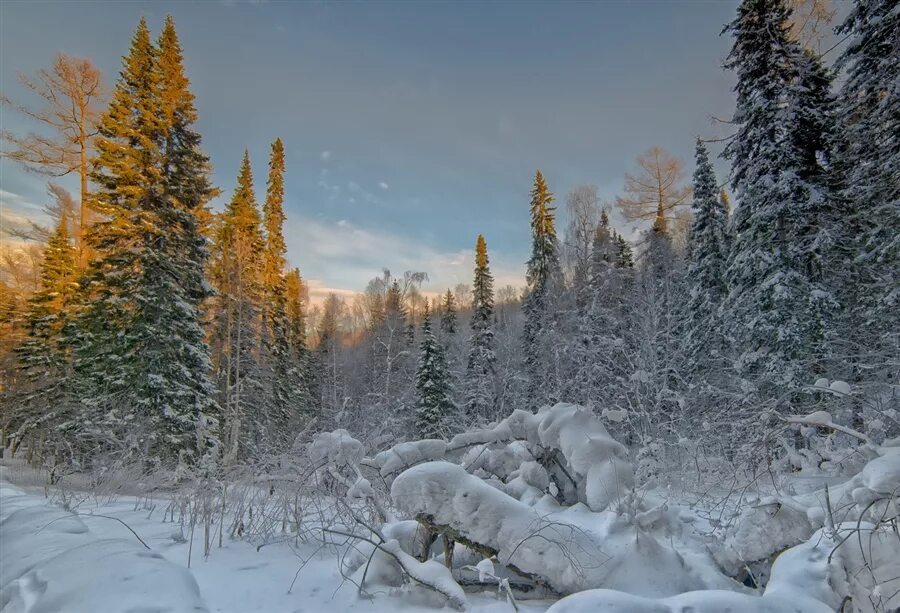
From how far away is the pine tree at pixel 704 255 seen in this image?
17.6 metres

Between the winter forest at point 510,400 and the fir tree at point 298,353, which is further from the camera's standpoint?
the fir tree at point 298,353

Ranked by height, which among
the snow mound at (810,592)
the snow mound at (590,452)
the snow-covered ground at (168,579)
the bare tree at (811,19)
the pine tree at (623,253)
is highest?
the bare tree at (811,19)

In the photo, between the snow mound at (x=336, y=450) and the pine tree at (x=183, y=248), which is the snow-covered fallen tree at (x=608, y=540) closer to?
the snow mound at (x=336, y=450)

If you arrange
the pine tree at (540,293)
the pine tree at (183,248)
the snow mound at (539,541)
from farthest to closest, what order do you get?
the pine tree at (540,293) → the pine tree at (183,248) → the snow mound at (539,541)

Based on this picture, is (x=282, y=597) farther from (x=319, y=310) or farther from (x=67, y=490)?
(x=319, y=310)

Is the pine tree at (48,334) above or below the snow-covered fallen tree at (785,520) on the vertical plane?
above

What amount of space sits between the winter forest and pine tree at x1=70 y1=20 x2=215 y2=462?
0.08m

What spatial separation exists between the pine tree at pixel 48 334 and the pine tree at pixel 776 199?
21.3 metres

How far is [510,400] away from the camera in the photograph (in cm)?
2356

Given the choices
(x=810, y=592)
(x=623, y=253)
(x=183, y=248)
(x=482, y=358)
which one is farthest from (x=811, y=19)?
(x=482, y=358)

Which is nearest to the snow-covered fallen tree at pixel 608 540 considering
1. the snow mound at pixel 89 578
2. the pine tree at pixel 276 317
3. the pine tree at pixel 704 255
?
the snow mound at pixel 89 578

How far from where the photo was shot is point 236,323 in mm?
19953

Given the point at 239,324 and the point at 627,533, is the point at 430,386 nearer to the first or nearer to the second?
the point at 239,324

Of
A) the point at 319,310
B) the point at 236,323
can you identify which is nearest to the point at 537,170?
the point at 236,323
